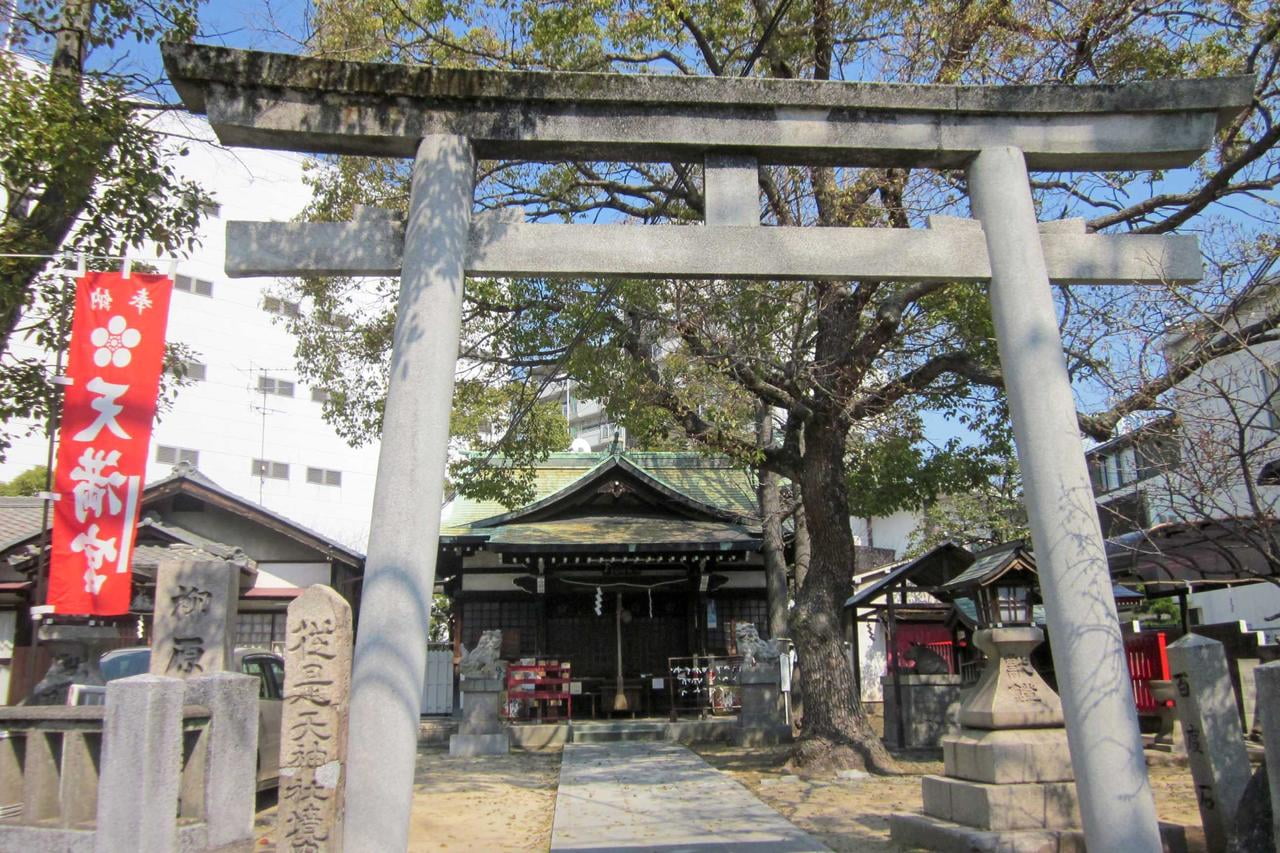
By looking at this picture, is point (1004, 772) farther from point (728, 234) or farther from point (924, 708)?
point (924, 708)

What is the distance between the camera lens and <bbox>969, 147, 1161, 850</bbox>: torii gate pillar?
17.8ft

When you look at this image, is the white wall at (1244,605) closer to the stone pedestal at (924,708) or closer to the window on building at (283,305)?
the stone pedestal at (924,708)

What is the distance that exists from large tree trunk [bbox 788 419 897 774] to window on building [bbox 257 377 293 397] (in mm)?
28464

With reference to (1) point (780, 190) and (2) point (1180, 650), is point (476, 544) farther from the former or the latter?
(2) point (1180, 650)

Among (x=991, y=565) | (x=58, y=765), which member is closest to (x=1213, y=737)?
(x=991, y=565)

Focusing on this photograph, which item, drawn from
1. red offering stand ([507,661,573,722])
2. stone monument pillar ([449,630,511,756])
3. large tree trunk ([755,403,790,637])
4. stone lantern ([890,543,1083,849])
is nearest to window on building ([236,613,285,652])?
red offering stand ([507,661,573,722])

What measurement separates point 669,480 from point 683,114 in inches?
678

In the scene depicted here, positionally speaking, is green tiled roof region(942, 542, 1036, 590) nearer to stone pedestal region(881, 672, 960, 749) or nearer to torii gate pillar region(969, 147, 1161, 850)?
stone pedestal region(881, 672, 960, 749)

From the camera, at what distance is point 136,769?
5363 mm

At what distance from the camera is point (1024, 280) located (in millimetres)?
6223

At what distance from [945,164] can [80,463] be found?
25.0ft

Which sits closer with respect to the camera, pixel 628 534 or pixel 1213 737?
pixel 1213 737

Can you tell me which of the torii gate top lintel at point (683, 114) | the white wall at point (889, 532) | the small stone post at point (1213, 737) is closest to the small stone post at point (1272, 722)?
the small stone post at point (1213, 737)

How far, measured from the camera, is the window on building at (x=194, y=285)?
3419 cm
